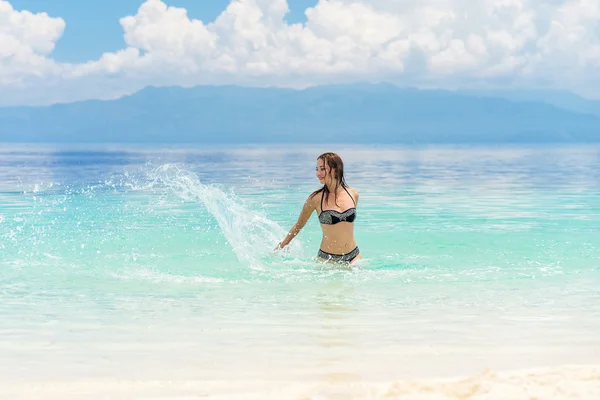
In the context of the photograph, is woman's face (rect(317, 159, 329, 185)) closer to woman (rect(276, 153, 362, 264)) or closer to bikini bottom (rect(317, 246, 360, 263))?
woman (rect(276, 153, 362, 264))

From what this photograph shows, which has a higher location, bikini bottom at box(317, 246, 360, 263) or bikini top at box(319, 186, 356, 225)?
bikini top at box(319, 186, 356, 225)

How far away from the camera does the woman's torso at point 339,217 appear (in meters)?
9.71

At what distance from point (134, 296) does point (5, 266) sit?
3.09 meters

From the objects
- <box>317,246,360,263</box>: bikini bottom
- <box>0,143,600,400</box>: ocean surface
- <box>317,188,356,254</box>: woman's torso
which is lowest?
<box>0,143,600,400</box>: ocean surface

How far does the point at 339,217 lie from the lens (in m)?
9.70

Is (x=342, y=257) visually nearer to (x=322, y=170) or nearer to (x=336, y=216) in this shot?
(x=336, y=216)

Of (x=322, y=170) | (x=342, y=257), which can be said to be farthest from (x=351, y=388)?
(x=342, y=257)

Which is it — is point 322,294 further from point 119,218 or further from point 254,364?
point 119,218

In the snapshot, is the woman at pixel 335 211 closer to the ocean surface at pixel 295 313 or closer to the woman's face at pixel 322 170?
the woman's face at pixel 322 170

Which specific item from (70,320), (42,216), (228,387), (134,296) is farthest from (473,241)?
(42,216)

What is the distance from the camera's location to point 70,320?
7.63 m

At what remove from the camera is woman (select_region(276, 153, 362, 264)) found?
9.52 m

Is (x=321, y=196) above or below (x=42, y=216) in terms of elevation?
above

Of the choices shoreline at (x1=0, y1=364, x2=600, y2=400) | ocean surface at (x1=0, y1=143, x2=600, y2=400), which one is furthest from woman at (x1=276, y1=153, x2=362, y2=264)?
shoreline at (x1=0, y1=364, x2=600, y2=400)
